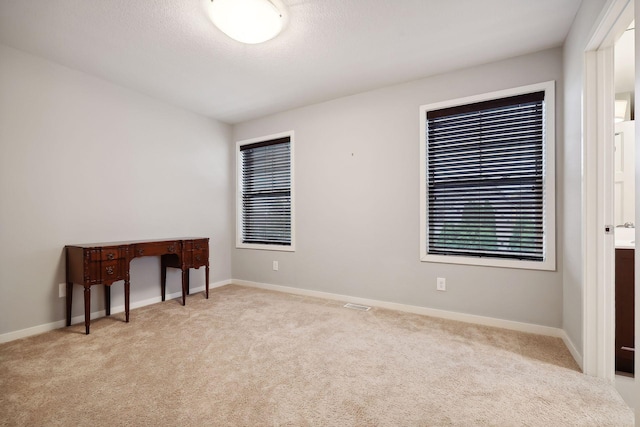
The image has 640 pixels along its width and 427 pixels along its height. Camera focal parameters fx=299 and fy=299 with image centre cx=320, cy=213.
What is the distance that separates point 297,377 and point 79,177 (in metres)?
2.78

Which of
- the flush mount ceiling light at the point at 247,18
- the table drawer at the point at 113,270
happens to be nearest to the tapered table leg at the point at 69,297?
the table drawer at the point at 113,270

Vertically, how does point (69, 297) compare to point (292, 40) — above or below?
below

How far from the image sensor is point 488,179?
109 inches

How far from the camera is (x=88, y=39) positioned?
7.80 ft

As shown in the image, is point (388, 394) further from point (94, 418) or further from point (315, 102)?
point (315, 102)

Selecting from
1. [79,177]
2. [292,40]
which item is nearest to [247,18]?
[292,40]

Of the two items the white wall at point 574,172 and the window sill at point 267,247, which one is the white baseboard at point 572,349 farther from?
the window sill at point 267,247

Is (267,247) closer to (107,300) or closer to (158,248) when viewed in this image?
(158,248)

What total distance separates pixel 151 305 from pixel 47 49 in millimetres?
2637

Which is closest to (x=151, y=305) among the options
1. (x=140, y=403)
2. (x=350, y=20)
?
(x=140, y=403)

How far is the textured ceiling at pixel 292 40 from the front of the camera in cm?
204

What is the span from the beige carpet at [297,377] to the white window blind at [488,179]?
79 centimetres

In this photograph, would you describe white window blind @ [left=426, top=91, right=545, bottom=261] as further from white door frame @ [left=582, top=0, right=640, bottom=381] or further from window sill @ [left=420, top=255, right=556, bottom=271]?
white door frame @ [left=582, top=0, right=640, bottom=381]

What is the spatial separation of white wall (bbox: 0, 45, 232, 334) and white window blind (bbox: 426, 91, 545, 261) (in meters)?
3.03
